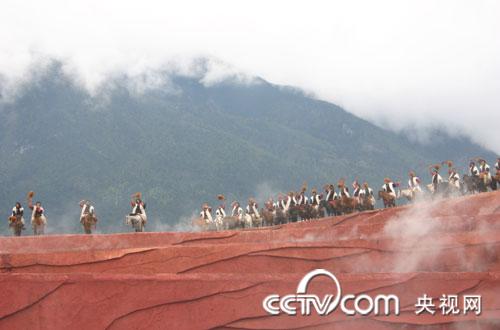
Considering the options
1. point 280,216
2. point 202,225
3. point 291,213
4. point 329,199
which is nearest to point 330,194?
point 329,199

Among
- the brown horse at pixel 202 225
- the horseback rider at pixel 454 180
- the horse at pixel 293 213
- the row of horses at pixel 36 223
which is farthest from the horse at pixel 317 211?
the row of horses at pixel 36 223

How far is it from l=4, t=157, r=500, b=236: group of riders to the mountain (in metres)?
28.1

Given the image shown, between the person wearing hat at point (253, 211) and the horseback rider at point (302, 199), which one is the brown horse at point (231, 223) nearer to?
the person wearing hat at point (253, 211)

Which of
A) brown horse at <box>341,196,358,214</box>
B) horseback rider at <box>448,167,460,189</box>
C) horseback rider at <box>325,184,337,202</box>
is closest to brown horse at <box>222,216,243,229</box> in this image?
horseback rider at <box>325,184,337,202</box>

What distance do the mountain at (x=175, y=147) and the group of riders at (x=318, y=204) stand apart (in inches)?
1106

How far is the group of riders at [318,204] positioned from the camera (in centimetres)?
2044

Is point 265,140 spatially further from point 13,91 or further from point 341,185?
point 341,185

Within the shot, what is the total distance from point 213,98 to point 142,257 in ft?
223

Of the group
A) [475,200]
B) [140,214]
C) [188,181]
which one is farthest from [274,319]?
[188,181]

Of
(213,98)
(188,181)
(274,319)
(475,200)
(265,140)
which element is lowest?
(274,319)

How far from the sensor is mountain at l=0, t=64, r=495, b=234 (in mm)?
59250

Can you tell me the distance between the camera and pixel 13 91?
71938 millimetres

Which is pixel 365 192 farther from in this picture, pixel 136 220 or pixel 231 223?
pixel 136 220

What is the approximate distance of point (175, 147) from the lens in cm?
6750
